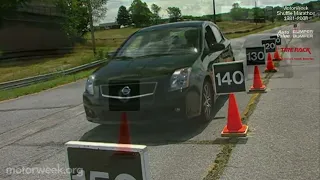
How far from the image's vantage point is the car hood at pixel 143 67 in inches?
230

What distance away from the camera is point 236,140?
5.29 m

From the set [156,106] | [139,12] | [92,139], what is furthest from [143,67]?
[139,12]

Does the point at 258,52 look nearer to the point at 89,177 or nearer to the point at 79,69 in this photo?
the point at 89,177

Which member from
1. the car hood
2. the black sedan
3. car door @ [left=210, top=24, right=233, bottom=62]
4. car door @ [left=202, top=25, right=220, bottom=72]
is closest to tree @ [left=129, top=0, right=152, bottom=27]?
car door @ [left=210, top=24, right=233, bottom=62]

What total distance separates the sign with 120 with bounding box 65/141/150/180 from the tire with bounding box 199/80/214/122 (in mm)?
4063

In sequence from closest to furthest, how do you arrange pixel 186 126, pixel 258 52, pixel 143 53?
pixel 186 126 < pixel 143 53 < pixel 258 52

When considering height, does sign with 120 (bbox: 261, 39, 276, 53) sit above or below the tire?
above

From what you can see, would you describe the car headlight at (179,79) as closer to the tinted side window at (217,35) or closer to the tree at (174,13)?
the tinted side window at (217,35)

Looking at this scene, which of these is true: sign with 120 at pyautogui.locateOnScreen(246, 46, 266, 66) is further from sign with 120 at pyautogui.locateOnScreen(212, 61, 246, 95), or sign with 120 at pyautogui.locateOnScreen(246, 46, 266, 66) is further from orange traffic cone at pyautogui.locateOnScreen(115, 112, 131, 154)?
orange traffic cone at pyautogui.locateOnScreen(115, 112, 131, 154)

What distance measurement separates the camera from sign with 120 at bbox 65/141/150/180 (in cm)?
203

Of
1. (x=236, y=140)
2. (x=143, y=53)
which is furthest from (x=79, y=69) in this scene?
(x=236, y=140)

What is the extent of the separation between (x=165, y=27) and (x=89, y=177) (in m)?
5.69

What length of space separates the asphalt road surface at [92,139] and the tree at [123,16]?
10.0m

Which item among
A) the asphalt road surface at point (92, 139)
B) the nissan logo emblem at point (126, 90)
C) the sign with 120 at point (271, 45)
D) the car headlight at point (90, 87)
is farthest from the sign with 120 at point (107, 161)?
the sign with 120 at point (271, 45)
